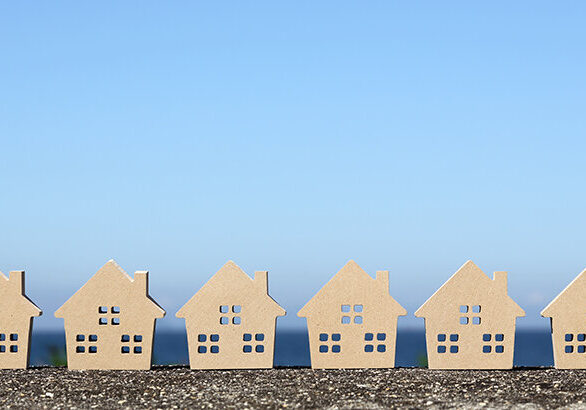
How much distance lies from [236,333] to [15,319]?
520 centimetres

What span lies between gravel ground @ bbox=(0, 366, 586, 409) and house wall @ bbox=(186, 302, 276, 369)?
348 mm

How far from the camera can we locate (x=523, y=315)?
1858 centimetres

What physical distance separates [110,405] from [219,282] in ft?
14.4

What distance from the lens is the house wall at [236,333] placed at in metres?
18.5

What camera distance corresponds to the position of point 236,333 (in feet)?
61.0

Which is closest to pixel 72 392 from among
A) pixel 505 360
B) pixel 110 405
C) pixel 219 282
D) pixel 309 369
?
pixel 110 405

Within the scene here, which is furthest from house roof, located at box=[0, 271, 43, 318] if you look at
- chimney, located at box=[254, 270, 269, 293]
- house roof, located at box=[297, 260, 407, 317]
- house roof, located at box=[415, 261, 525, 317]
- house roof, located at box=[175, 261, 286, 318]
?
house roof, located at box=[415, 261, 525, 317]

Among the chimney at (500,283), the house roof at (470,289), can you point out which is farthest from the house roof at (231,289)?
the chimney at (500,283)

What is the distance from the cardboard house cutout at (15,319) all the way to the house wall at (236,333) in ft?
12.5

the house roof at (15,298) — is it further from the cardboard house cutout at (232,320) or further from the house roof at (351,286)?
the house roof at (351,286)

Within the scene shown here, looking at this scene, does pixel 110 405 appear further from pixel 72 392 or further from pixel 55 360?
pixel 55 360

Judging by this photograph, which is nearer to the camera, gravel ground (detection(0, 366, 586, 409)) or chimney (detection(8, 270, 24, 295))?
gravel ground (detection(0, 366, 586, 409))

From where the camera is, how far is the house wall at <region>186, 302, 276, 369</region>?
18.5 metres

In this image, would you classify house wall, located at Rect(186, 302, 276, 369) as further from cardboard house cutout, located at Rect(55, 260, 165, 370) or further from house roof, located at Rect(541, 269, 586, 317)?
house roof, located at Rect(541, 269, 586, 317)
